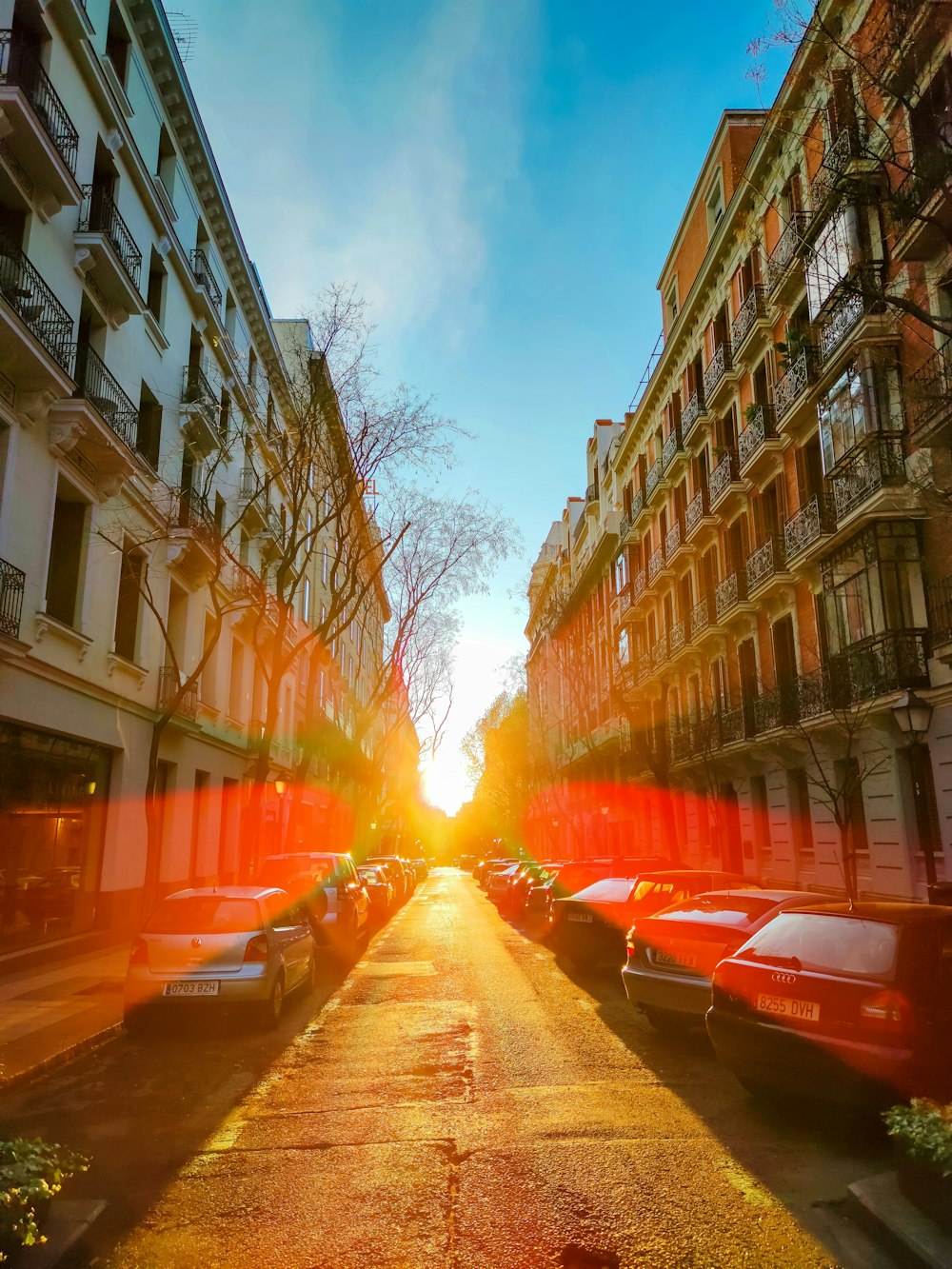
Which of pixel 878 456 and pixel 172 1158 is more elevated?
pixel 878 456

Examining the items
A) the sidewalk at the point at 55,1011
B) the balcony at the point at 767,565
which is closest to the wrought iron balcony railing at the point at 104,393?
the sidewalk at the point at 55,1011

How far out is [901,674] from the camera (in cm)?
1588

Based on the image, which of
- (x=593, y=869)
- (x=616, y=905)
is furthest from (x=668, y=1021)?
(x=593, y=869)

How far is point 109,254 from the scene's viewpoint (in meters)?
14.6

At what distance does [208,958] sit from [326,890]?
629 centimetres

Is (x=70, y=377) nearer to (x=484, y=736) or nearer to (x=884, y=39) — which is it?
(x=884, y=39)

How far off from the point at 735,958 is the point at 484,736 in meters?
66.5

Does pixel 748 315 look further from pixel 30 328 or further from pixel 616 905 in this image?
pixel 30 328

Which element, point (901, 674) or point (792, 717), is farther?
point (792, 717)

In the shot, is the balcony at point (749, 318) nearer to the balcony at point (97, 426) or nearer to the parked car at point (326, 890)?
the balcony at point (97, 426)

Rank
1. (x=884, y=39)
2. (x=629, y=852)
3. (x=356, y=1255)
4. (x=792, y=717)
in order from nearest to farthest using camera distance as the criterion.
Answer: (x=356, y=1255)
(x=884, y=39)
(x=792, y=717)
(x=629, y=852)

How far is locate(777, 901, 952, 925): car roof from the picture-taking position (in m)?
5.89

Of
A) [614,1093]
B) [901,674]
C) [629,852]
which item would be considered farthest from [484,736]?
[614,1093]

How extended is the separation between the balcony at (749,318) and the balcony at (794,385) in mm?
1911
